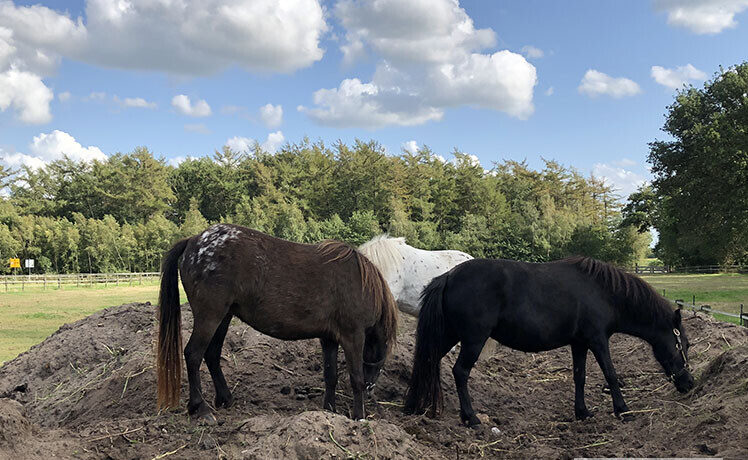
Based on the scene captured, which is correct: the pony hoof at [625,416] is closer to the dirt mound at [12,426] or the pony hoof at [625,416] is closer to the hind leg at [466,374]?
the hind leg at [466,374]

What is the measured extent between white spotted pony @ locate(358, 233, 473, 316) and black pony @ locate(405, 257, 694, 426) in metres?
2.85

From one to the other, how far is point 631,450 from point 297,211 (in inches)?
1795

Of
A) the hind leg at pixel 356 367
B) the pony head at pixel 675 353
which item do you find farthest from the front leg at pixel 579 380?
the hind leg at pixel 356 367

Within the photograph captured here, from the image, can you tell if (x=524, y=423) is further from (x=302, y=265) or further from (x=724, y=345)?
(x=724, y=345)

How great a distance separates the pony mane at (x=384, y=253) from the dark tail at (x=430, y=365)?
2.92m

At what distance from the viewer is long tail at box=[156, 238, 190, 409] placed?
5.85 metres

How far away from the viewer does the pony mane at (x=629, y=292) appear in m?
6.84

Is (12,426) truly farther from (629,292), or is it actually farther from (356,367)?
(629,292)

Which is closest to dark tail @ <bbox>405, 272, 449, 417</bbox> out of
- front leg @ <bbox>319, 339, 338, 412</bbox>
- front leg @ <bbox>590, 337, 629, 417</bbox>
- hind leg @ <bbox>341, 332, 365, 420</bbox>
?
hind leg @ <bbox>341, 332, 365, 420</bbox>

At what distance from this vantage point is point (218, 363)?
618 centimetres

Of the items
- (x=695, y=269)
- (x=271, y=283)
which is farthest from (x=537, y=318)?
(x=695, y=269)

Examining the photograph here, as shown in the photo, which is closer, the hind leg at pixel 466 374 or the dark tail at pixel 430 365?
the hind leg at pixel 466 374

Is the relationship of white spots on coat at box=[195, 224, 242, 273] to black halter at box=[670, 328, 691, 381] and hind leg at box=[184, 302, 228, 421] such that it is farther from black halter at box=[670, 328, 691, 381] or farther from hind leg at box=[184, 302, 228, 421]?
black halter at box=[670, 328, 691, 381]

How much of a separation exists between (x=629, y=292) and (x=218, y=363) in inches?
189
